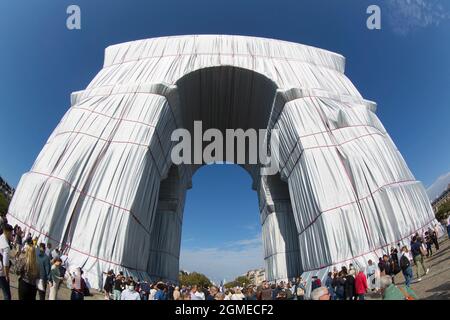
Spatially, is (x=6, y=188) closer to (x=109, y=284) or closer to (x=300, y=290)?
(x=109, y=284)

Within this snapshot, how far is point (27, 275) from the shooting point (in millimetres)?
5230

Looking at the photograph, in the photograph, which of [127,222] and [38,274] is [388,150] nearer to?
[127,222]

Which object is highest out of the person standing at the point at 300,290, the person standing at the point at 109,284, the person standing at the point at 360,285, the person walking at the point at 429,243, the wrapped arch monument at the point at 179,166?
the wrapped arch monument at the point at 179,166

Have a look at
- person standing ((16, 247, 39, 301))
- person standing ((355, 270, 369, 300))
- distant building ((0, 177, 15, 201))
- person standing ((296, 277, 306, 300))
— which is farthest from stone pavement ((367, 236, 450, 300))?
distant building ((0, 177, 15, 201))

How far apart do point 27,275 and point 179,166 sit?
52.0ft

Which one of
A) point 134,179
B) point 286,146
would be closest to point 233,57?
point 286,146

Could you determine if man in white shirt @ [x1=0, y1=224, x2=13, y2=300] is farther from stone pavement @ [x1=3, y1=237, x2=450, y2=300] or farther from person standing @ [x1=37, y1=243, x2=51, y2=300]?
stone pavement @ [x1=3, y1=237, x2=450, y2=300]

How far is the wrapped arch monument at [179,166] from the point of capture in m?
12.5

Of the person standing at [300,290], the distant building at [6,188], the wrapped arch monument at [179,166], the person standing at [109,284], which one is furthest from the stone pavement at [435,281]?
the distant building at [6,188]

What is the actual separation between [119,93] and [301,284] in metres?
11.6

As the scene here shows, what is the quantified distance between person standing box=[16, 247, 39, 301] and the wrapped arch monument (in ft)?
22.3

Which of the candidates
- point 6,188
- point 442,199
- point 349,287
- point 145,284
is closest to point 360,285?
point 349,287

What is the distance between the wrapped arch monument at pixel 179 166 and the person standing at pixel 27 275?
268 inches

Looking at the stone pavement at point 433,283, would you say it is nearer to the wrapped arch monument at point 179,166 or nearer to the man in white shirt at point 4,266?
the wrapped arch monument at point 179,166
